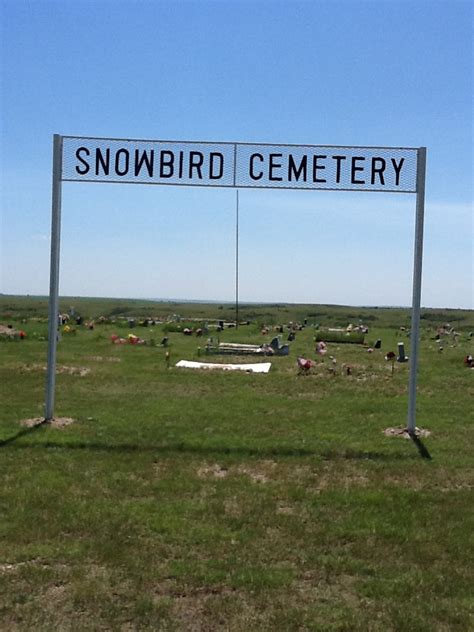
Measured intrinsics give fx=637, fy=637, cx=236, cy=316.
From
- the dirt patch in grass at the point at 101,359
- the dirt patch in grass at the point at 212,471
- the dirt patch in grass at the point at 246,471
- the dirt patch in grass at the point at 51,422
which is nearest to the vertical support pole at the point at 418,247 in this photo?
the dirt patch in grass at the point at 246,471

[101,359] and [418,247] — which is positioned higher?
[418,247]

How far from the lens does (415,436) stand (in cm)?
1045

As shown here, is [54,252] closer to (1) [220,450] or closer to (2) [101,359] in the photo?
(1) [220,450]

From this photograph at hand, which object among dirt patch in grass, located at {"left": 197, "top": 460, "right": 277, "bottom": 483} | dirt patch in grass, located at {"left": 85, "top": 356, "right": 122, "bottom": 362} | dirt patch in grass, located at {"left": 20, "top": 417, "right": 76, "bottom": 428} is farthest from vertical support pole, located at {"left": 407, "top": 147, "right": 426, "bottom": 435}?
dirt patch in grass, located at {"left": 85, "top": 356, "right": 122, "bottom": 362}

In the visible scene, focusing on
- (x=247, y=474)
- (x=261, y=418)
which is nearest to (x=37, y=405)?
(x=261, y=418)

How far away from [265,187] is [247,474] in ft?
15.6

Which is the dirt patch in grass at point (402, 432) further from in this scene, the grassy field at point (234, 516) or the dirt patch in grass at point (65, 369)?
the dirt patch in grass at point (65, 369)

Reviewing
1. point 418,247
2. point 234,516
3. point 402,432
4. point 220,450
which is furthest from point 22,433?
point 418,247

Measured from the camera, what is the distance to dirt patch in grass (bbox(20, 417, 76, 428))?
35.2 ft

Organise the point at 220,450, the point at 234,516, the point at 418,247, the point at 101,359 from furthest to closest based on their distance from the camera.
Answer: the point at 101,359 < the point at 418,247 < the point at 220,450 < the point at 234,516

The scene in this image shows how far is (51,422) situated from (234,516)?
527 cm

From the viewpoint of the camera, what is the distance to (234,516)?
668 cm

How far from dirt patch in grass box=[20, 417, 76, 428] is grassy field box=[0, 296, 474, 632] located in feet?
0.60

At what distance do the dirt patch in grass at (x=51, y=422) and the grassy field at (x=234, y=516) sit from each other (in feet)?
0.60
